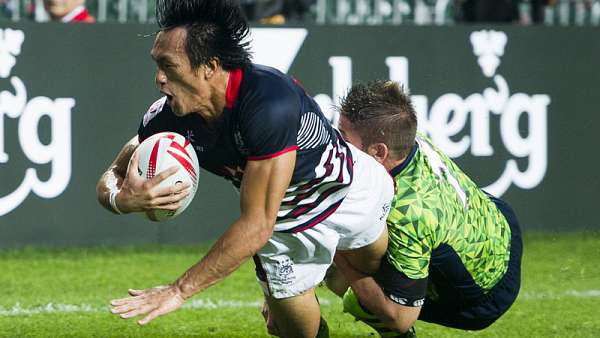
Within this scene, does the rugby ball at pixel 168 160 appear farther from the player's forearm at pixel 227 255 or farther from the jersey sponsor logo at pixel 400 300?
the jersey sponsor logo at pixel 400 300

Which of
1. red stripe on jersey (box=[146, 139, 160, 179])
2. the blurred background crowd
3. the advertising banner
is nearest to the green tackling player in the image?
red stripe on jersey (box=[146, 139, 160, 179])

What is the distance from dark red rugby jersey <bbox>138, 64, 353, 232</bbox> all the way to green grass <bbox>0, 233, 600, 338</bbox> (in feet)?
4.79

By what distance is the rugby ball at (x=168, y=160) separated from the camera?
461 cm

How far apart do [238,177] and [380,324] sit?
1228mm

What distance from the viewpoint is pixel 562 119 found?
9.52 metres

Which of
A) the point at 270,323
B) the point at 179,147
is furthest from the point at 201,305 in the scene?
the point at 179,147

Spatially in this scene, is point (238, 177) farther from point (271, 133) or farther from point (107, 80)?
point (107, 80)

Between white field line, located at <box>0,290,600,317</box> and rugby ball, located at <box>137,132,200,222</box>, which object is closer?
rugby ball, located at <box>137,132,200,222</box>

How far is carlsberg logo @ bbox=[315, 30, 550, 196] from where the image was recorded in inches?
359

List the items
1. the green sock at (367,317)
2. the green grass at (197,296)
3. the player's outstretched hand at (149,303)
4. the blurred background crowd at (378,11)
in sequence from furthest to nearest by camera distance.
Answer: the blurred background crowd at (378,11) → the green grass at (197,296) → the green sock at (367,317) → the player's outstretched hand at (149,303)

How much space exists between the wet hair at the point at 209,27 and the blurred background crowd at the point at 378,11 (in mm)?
5570

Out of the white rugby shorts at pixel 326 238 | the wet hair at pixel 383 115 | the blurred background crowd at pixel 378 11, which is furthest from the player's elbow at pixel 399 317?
the blurred background crowd at pixel 378 11

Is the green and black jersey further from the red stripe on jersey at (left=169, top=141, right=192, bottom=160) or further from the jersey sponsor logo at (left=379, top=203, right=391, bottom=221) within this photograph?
the red stripe on jersey at (left=169, top=141, right=192, bottom=160)

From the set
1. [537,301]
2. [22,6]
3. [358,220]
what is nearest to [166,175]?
[358,220]
